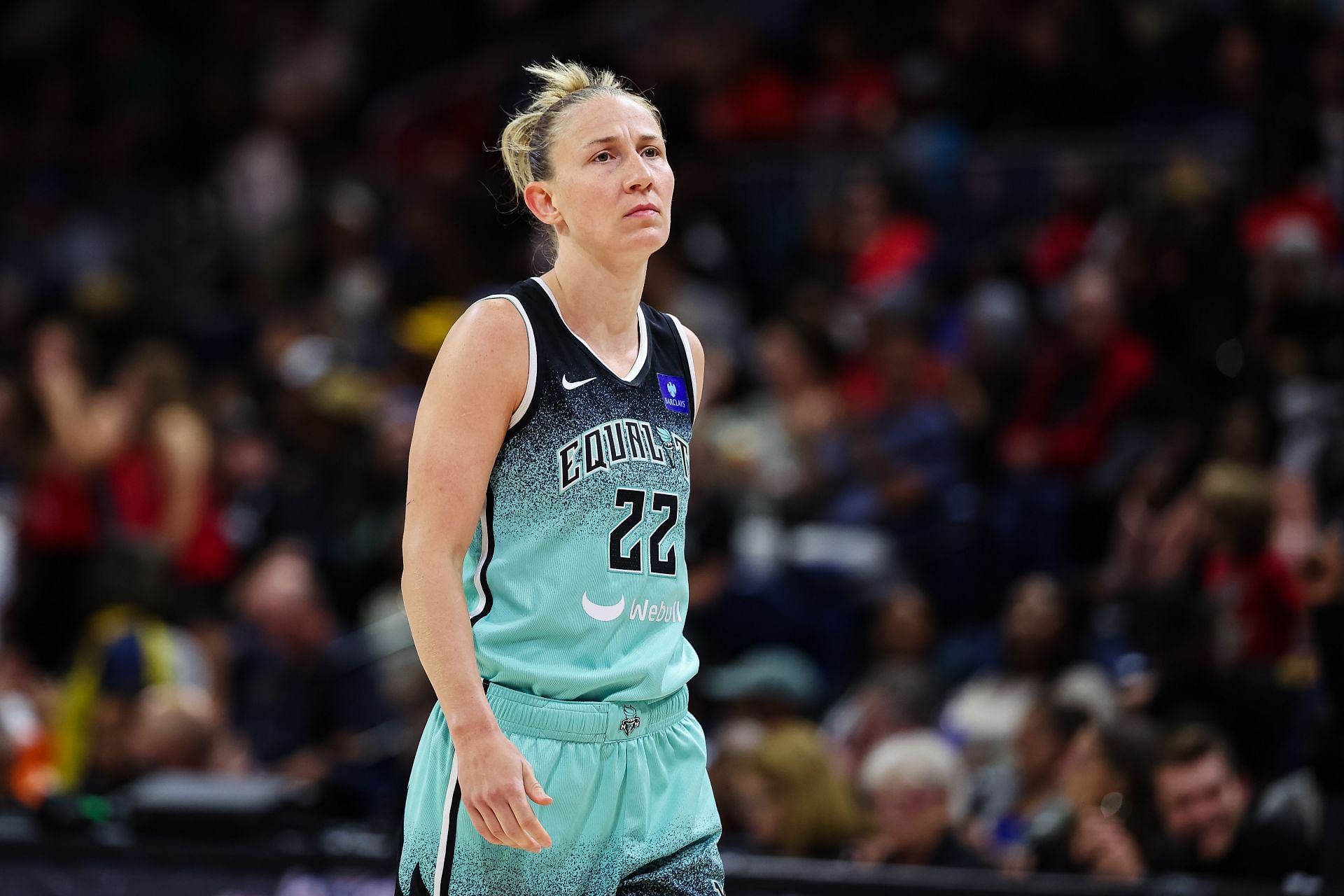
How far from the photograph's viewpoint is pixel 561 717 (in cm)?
317

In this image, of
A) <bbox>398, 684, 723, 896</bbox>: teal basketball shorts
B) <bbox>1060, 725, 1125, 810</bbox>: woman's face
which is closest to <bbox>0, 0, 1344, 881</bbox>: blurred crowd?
<bbox>1060, 725, 1125, 810</bbox>: woman's face

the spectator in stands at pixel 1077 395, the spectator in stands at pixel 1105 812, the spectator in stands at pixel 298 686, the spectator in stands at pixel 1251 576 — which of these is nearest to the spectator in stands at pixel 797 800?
the spectator in stands at pixel 1105 812

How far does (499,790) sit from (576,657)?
31 cm

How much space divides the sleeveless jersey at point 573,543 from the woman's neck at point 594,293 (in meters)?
0.06

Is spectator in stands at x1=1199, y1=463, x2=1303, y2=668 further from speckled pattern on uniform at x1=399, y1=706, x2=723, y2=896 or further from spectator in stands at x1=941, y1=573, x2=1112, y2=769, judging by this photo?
speckled pattern on uniform at x1=399, y1=706, x2=723, y2=896

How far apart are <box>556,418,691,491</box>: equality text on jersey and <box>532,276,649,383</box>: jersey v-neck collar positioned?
0.09 m

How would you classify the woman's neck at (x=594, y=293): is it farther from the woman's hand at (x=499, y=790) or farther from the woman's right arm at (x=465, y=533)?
the woman's hand at (x=499, y=790)

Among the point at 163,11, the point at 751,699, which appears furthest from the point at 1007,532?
the point at 163,11

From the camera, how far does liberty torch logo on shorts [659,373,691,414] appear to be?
3.41 meters

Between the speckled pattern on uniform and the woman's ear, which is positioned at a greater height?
the woman's ear

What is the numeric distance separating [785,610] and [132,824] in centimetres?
290

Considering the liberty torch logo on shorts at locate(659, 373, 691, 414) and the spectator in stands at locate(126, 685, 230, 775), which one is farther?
the spectator in stands at locate(126, 685, 230, 775)

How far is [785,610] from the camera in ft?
25.7

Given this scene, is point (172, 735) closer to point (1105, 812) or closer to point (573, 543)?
point (1105, 812)
